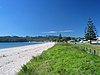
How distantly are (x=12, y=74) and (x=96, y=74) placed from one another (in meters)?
7.64

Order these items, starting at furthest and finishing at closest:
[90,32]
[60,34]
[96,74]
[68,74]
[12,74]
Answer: [60,34] < [90,32] < [12,74] < [68,74] < [96,74]

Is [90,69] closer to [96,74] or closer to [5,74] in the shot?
[96,74]

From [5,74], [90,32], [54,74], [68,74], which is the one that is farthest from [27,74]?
[90,32]

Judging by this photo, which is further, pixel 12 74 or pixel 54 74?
pixel 12 74

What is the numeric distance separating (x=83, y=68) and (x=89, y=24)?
9539 cm

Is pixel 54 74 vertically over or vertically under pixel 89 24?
under

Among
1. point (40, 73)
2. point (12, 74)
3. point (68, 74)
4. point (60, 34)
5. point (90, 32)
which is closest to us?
point (68, 74)

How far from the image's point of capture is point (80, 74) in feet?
33.4

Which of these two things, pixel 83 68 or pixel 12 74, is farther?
pixel 12 74

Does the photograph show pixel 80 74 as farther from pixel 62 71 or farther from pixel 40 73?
pixel 40 73

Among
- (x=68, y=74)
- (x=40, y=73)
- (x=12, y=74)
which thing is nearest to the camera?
(x=68, y=74)

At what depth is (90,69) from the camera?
1080cm

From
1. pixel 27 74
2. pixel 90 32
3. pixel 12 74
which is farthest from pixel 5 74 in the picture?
pixel 90 32

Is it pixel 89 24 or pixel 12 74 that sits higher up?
pixel 89 24
